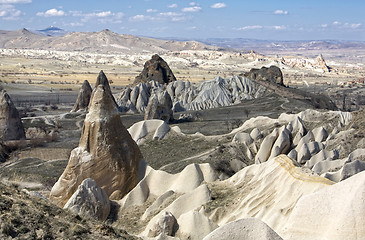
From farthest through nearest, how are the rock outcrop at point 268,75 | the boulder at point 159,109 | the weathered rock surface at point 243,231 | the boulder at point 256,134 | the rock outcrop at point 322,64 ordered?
the rock outcrop at point 322,64 → the rock outcrop at point 268,75 → the boulder at point 159,109 → the boulder at point 256,134 → the weathered rock surface at point 243,231

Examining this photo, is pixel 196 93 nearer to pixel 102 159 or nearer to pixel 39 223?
pixel 102 159

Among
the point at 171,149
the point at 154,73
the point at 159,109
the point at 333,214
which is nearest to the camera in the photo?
the point at 333,214

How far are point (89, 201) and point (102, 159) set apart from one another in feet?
10.1

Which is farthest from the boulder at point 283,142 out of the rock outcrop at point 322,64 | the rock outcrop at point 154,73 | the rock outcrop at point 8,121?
the rock outcrop at point 322,64

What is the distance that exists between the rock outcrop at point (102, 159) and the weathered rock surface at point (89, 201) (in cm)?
214

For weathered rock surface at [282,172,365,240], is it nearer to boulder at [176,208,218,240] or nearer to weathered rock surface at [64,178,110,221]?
boulder at [176,208,218,240]

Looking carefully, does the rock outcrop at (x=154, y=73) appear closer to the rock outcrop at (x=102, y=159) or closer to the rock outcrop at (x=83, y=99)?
the rock outcrop at (x=83, y=99)

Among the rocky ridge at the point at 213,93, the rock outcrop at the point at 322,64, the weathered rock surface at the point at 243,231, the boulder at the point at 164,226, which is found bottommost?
the rock outcrop at the point at 322,64

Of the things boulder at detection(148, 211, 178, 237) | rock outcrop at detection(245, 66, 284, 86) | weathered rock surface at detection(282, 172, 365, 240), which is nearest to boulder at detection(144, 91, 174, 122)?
rock outcrop at detection(245, 66, 284, 86)

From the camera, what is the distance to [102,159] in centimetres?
1734

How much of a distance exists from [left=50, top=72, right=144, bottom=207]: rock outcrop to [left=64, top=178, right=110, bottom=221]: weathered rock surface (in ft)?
7.01

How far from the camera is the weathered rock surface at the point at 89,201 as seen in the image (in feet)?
46.5

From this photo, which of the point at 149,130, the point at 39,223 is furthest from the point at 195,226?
the point at 149,130

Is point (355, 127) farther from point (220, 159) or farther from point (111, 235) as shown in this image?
point (111, 235)
